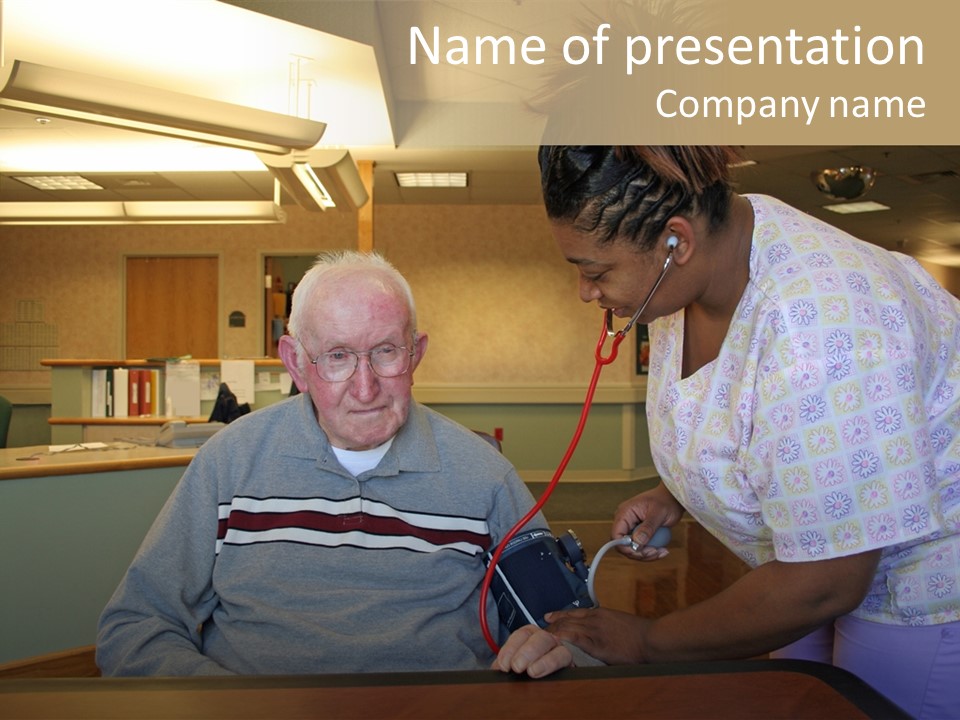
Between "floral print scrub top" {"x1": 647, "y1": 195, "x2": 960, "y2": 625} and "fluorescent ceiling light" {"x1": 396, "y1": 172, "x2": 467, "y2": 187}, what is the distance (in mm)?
6648

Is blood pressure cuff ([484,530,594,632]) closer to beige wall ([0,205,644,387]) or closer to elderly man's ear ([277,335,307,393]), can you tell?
elderly man's ear ([277,335,307,393])

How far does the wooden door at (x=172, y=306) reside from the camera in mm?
9406

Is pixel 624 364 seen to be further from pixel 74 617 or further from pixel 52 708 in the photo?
pixel 52 708

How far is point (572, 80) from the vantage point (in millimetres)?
1100

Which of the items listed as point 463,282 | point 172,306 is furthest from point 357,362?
point 172,306

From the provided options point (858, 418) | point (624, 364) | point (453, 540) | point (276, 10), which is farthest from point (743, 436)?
point (624, 364)

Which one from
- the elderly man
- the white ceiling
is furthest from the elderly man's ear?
the white ceiling

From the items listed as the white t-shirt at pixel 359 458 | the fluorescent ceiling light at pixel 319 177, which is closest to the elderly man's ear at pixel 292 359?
the white t-shirt at pixel 359 458

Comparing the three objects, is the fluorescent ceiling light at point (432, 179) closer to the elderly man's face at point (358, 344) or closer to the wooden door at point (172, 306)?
the wooden door at point (172, 306)

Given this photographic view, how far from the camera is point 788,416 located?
958mm

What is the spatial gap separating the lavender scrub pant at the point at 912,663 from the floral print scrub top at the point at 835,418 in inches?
0.8

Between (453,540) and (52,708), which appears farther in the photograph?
(453,540)

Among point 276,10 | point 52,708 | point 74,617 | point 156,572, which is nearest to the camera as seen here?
point 52,708

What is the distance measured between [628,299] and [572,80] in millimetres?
299
